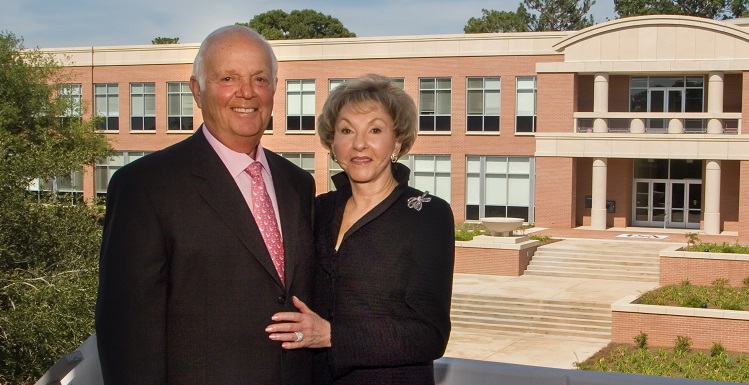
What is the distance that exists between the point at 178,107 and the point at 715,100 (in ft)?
77.2

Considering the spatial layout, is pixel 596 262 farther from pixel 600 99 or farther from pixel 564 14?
pixel 564 14

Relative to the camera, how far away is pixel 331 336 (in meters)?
3.02

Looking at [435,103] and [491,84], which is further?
[435,103]

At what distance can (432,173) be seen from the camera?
36.5 metres

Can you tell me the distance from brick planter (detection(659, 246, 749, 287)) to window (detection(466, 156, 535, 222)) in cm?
1288

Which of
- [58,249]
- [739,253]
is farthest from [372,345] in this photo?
[739,253]

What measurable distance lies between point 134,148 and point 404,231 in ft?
131

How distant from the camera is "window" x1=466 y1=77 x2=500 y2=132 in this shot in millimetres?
35125

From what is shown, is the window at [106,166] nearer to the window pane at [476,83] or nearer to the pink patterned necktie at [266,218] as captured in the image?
the window pane at [476,83]

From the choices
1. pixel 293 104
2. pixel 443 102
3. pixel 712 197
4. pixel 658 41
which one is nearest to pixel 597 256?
pixel 712 197

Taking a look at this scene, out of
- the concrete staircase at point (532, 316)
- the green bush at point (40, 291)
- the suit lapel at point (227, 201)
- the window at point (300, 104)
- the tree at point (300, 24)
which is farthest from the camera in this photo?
the tree at point (300, 24)

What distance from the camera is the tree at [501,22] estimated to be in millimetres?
70625

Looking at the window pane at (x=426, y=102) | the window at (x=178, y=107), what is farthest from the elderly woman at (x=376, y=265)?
the window at (x=178, y=107)

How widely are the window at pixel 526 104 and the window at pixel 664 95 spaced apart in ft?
12.4
